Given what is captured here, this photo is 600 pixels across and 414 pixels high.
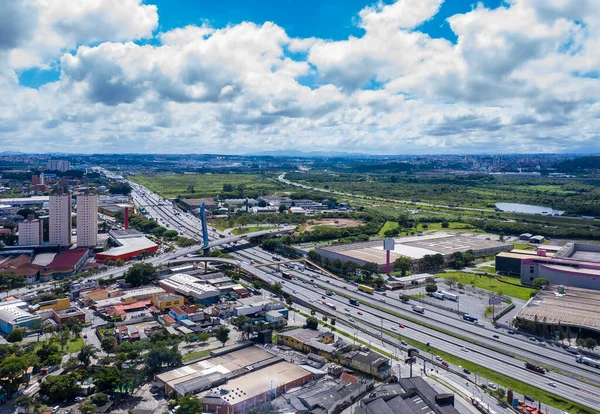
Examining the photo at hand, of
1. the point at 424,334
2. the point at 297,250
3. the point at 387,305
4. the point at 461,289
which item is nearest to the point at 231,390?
the point at 424,334

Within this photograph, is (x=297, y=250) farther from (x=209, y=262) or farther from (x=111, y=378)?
(x=111, y=378)

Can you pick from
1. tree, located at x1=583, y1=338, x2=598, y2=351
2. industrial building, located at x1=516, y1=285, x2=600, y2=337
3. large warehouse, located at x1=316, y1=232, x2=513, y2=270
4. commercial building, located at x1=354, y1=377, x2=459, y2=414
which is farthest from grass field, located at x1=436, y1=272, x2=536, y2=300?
commercial building, located at x1=354, y1=377, x2=459, y2=414

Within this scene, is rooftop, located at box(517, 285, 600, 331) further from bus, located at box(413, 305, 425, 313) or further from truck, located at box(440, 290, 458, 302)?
bus, located at box(413, 305, 425, 313)

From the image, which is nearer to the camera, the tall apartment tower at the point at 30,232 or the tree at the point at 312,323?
the tree at the point at 312,323

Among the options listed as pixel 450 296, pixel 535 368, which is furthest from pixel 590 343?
pixel 450 296

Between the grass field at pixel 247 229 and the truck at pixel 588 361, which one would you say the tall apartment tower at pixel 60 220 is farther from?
the truck at pixel 588 361

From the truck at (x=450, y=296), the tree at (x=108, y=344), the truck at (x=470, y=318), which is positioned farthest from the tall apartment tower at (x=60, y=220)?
the truck at (x=470, y=318)
